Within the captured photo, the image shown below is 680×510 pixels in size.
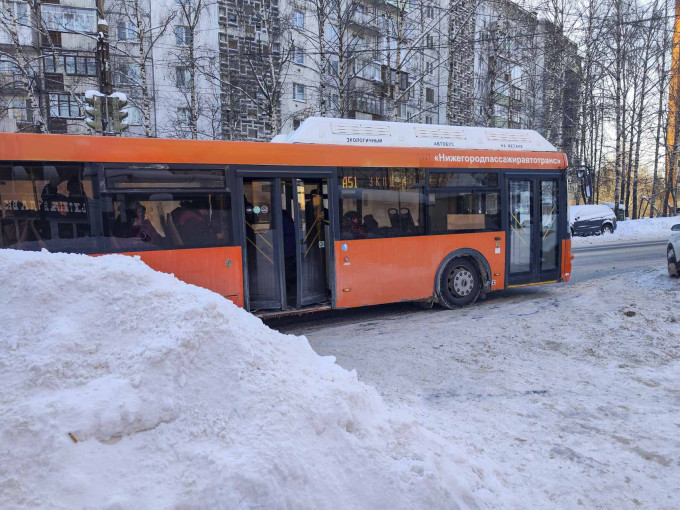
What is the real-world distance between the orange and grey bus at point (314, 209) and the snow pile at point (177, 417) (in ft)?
9.50

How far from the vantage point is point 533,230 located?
9453 mm

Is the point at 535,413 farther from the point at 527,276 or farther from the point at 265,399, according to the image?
the point at 527,276

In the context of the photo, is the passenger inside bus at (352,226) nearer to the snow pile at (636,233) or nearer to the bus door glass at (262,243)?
the bus door glass at (262,243)

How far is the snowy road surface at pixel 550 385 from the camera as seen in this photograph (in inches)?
126

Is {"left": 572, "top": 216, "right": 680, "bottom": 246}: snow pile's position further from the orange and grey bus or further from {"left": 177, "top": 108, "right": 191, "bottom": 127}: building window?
{"left": 177, "top": 108, "right": 191, "bottom": 127}: building window

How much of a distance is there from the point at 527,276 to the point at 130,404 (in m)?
8.39

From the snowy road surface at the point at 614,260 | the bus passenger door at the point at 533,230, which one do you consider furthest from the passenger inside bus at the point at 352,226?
the snowy road surface at the point at 614,260

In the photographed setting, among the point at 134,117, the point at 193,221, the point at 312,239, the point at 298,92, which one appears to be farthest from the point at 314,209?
the point at 298,92

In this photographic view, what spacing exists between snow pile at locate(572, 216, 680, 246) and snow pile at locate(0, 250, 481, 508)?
850 inches

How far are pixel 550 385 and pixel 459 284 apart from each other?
13.5 ft

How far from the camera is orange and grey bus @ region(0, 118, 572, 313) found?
6117 millimetres

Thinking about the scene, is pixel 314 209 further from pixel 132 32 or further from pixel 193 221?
pixel 132 32

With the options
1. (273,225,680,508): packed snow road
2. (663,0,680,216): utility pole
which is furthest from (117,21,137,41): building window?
(663,0,680,216): utility pole

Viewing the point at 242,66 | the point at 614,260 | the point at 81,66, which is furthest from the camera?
the point at 81,66
